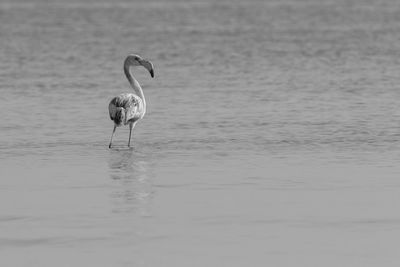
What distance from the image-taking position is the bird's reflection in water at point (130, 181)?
11.5 m

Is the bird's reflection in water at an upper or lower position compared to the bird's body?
lower

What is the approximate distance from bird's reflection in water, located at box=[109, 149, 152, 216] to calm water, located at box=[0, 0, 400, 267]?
28 millimetres

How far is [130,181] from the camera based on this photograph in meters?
13.2

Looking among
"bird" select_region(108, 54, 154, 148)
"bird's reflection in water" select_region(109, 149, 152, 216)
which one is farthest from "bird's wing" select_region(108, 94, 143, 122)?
"bird's reflection in water" select_region(109, 149, 152, 216)

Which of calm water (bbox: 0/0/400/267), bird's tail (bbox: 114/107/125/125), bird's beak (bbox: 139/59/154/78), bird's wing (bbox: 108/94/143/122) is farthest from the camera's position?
bird's beak (bbox: 139/59/154/78)

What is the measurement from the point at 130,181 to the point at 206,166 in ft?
3.98

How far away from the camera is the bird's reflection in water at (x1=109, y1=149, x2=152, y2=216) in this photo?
11.5m

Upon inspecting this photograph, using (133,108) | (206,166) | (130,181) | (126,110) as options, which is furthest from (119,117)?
(130,181)

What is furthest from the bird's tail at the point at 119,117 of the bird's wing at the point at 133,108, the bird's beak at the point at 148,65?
the bird's beak at the point at 148,65

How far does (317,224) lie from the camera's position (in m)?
10.5

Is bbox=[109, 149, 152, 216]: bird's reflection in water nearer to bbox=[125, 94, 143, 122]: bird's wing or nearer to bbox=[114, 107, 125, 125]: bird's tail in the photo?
bbox=[114, 107, 125, 125]: bird's tail

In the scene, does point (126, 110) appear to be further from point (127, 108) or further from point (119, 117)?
A: point (119, 117)

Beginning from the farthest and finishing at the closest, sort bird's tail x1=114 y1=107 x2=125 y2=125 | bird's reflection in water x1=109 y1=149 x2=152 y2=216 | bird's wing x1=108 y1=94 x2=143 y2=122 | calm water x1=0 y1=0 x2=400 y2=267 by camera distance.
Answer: bird's wing x1=108 y1=94 x2=143 y2=122
bird's tail x1=114 y1=107 x2=125 y2=125
bird's reflection in water x1=109 y1=149 x2=152 y2=216
calm water x1=0 y1=0 x2=400 y2=267

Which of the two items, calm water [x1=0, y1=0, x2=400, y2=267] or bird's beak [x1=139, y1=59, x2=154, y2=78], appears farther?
bird's beak [x1=139, y1=59, x2=154, y2=78]
